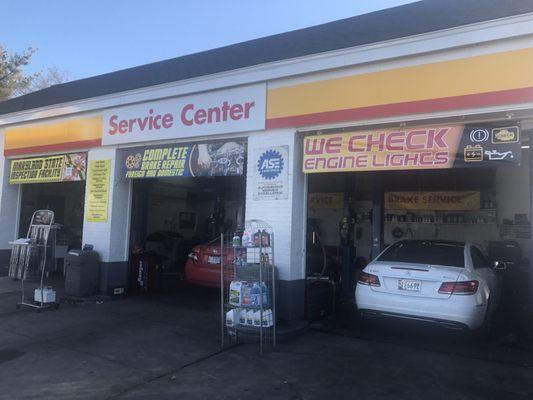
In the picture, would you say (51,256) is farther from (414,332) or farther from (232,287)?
(414,332)

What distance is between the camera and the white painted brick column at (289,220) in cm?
723

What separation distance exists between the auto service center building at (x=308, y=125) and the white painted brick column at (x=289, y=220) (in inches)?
0.9

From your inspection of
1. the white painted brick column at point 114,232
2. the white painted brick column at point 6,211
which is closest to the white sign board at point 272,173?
the white painted brick column at point 114,232

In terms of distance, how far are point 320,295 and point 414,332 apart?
1.55 m

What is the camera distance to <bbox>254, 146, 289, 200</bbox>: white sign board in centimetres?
747

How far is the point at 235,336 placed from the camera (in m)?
6.39

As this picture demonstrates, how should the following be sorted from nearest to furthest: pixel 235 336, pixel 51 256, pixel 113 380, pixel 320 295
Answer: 1. pixel 113 380
2. pixel 235 336
3. pixel 320 295
4. pixel 51 256

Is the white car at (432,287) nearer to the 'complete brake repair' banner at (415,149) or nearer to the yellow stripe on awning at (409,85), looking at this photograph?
the 'complete brake repair' banner at (415,149)

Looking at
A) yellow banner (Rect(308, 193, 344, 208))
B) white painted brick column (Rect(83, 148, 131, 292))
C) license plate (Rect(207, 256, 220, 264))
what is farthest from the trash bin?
yellow banner (Rect(308, 193, 344, 208))

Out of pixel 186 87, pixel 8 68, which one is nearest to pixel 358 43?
pixel 186 87

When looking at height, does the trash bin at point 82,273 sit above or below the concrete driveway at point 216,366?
above

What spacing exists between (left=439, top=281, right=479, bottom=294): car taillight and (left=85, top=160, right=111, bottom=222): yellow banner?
22.2 feet

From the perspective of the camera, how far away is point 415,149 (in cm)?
661

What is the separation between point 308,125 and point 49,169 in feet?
23.0
